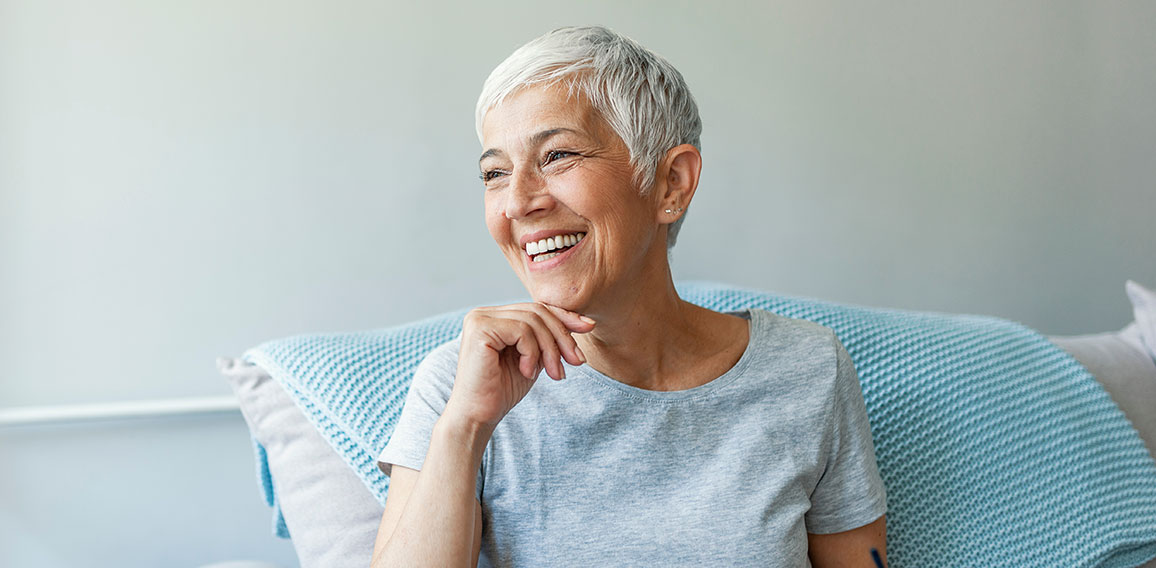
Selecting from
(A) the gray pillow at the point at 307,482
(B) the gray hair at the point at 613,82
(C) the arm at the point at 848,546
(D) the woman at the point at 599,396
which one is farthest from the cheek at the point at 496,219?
(C) the arm at the point at 848,546

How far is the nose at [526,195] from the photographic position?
1.08 metres

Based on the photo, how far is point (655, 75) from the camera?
116 centimetres

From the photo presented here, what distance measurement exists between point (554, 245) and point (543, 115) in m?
0.16

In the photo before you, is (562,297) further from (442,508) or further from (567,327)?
(442,508)

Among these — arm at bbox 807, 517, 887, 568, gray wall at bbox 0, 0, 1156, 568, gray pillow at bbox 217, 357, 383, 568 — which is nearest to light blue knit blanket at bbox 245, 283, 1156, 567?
gray pillow at bbox 217, 357, 383, 568

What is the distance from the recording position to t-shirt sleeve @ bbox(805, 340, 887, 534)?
3.99 feet

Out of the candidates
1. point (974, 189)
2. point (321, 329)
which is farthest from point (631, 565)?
point (974, 189)

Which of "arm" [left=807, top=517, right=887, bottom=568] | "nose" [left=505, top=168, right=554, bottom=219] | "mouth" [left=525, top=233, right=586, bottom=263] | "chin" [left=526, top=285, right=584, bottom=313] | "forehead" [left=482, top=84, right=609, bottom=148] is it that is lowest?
"arm" [left=807, top=517, right=887, bottom=568]

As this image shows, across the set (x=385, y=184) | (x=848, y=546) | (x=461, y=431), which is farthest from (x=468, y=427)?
(x=385, y=184)

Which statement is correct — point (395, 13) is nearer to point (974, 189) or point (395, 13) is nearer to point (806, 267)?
point (806, 267)

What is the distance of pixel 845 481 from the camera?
1.22 meters

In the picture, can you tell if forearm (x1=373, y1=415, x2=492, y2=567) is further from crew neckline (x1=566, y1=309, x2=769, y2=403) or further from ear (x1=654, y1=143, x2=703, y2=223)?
ear (x1=654, y1=143, x2=703, y2=223)

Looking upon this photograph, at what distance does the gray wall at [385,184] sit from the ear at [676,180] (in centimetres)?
67

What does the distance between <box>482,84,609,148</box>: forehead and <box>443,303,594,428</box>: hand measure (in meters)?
0.22
